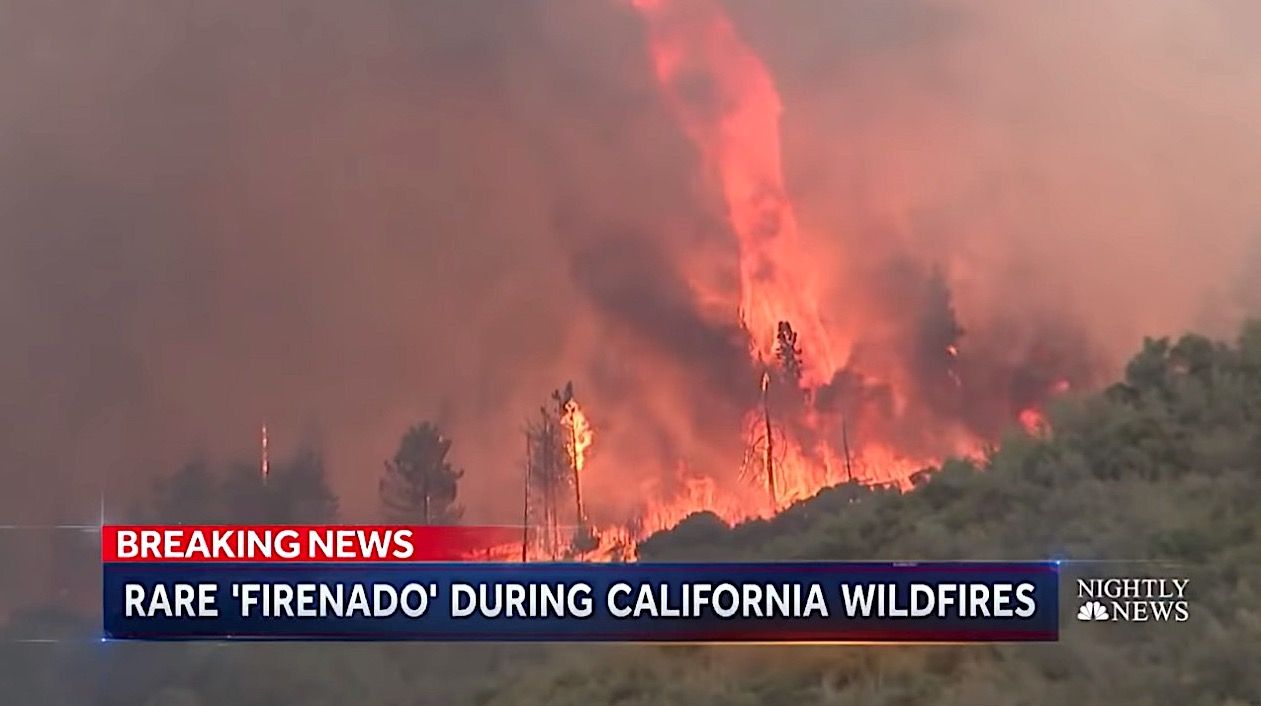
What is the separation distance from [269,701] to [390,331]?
83 cm

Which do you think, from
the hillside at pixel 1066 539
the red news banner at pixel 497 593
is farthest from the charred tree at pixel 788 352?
the red news banner at pixel 497 593

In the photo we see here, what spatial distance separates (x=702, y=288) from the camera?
2162 millimetres

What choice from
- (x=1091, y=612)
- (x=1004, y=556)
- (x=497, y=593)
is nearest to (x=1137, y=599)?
(x=1091, y=612)

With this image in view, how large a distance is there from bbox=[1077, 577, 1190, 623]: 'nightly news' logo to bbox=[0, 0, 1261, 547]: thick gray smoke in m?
0.47

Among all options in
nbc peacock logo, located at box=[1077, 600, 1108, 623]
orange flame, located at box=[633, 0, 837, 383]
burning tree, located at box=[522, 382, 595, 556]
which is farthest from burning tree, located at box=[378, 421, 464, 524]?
nbc peacock logo, located at box=[1077, 600, 1108, 623]

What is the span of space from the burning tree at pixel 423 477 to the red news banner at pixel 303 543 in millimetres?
47

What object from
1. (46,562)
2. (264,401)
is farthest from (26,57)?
(46,562)

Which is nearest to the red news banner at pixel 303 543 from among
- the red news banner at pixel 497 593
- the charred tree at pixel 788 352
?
the red news banner at pixel 497 593

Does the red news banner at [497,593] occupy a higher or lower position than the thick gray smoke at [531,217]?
lower

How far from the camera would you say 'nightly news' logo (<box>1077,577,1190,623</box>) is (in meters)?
2.13

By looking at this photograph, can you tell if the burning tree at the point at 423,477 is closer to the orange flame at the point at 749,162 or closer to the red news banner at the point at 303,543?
the red news banner at the point at 303,543

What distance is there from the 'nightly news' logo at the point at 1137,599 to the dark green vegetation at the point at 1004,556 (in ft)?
0.06

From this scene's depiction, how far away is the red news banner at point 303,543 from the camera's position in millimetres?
2168

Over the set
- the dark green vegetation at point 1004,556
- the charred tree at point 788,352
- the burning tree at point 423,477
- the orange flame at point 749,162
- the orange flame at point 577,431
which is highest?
the orange flame at point 749,162
